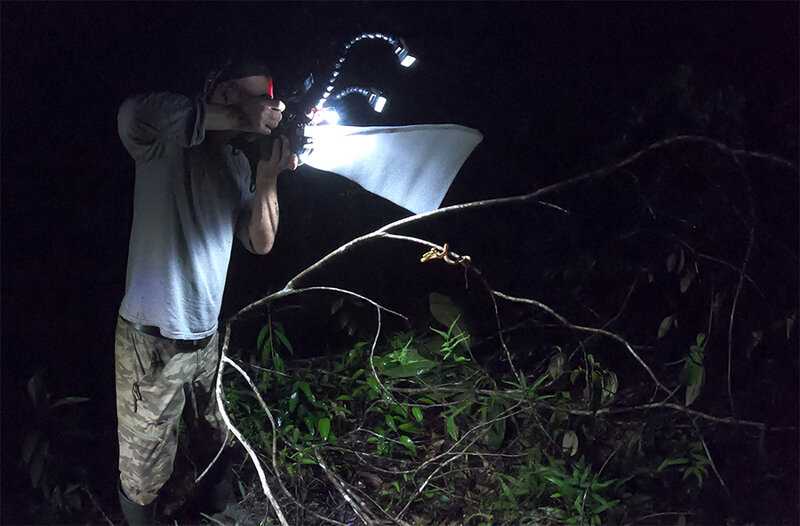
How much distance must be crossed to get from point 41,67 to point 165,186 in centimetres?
32

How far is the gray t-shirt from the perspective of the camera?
46.6 inches

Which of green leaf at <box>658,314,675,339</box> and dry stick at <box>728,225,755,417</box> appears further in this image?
green leaf at <box>658,314,675,339</box>

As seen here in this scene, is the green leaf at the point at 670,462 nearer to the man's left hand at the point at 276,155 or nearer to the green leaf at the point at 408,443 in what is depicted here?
the green leaf at the point at 408,443

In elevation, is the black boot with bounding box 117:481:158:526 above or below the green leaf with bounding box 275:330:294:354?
below

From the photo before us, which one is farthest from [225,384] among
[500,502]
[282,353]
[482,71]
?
[482,71]

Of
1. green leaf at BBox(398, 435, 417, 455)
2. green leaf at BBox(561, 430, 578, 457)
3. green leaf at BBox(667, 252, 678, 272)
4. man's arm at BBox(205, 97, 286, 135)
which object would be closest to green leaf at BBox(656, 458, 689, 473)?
green leaf at BBox(561, 430, 578, 457)

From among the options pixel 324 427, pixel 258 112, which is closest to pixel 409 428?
pixel 324 427

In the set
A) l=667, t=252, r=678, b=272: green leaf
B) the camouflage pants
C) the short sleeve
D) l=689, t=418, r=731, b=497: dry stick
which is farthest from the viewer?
l=667, t=252, r=678, b=272: green leaf

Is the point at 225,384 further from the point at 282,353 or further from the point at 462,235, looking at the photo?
the point at 462,235

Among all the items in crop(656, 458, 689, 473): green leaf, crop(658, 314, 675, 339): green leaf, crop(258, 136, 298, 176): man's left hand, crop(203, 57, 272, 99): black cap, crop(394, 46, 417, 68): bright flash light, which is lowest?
crop(656, 458, 689, 473): green leaf

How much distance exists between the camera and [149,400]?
132 centimetres

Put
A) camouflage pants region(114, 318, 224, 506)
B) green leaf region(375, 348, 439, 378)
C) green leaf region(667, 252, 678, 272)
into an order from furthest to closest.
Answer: green leaf region(375, 348, 439, 378)
green leaf region(667, 252, 678, 272)
camouflage pants region(114, 318, 224, 506)

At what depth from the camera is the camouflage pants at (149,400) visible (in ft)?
4.27

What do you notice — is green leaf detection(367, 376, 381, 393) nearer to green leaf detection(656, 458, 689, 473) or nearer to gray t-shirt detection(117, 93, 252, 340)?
gray t-shirt detection(117, 93, 252, 340)
